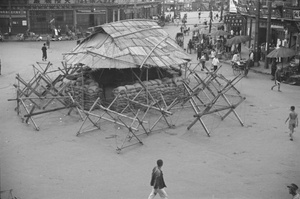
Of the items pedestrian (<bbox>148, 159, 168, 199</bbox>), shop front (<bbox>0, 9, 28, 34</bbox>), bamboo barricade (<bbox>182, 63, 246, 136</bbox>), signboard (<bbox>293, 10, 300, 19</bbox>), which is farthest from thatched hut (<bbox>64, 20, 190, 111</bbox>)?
shop front (<bbox>0, 9, 28, 34</bbox>)

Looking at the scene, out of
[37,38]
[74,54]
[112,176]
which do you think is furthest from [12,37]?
[112,176]

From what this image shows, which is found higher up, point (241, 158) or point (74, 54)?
point (74, 54)

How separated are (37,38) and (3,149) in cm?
3073

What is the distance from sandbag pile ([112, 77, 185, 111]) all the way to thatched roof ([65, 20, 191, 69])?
0.86 m

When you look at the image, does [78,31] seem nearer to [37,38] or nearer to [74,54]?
[37,38]

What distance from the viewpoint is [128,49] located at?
1856 cm

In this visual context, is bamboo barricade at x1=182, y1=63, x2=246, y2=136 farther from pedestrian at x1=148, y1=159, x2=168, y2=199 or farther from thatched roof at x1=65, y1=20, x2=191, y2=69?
pedestrian at x1=148, y1=159, x2=168, y2=199

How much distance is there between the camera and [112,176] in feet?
38.5

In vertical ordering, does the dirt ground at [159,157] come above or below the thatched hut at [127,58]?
below

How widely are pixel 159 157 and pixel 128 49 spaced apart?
683 centimetres

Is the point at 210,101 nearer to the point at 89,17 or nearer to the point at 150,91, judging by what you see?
the point at 150,91

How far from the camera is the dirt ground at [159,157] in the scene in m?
10.9

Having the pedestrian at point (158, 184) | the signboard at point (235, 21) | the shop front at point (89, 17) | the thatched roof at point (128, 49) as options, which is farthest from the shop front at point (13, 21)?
the pedestrian at point (158, 184)

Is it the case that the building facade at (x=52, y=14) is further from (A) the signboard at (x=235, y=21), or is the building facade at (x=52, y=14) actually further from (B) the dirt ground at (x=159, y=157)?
(B) the dirt ground at (x=159, y=157)
